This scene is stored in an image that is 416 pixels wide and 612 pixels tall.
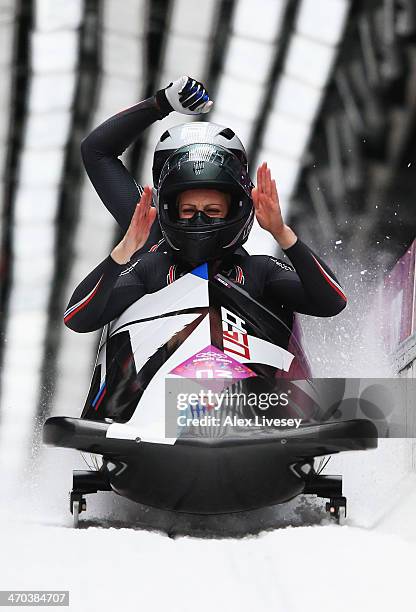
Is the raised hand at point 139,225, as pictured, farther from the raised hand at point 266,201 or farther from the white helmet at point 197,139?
the white helmet at point 197,139

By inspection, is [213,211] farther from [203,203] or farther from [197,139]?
[197,139]

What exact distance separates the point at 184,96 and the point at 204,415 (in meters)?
1.75

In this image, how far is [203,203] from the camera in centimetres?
353

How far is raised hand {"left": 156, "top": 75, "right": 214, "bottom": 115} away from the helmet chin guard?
811 millimetres

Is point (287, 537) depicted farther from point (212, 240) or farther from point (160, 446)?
point (212, 240)

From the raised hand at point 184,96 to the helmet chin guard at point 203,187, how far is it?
81 cm

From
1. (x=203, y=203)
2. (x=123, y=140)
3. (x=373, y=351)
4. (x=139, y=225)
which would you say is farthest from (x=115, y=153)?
(x=373, y=351)

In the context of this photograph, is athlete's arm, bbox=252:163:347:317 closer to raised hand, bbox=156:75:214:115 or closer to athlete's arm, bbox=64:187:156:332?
athlete's arm, bbox=64:187:156:332

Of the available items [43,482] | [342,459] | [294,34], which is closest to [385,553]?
[342,459]

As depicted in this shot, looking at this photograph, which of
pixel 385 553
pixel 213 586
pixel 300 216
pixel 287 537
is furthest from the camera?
pixel 300 216

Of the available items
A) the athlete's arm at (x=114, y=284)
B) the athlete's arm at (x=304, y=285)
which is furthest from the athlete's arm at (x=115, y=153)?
the athlete's arm at (x=304, y=285)

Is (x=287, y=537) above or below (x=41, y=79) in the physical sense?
below

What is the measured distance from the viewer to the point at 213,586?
2355 mm

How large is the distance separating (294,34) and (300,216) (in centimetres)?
124
